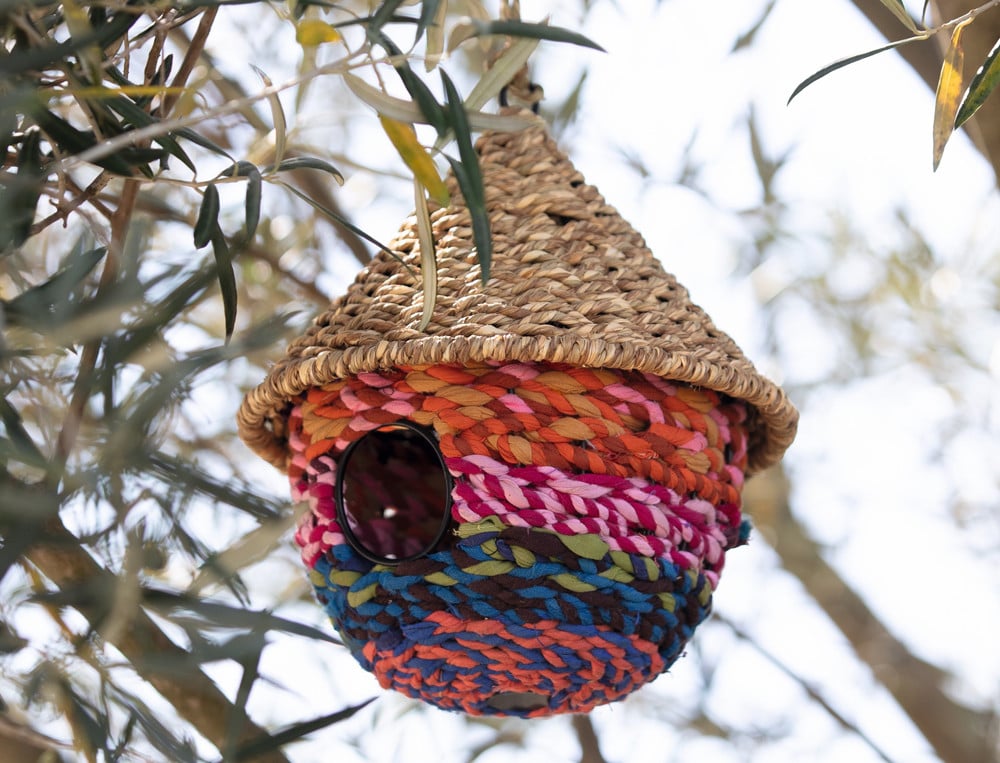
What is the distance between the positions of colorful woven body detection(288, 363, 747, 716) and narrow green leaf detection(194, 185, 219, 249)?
11cm

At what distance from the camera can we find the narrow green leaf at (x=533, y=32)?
48 centimetres

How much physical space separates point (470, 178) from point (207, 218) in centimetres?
16

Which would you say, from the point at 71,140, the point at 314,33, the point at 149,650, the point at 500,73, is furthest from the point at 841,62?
the point at 149,650

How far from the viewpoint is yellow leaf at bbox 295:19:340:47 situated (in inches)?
19.7

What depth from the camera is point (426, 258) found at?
0.60 meters

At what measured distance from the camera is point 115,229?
0.68 metres

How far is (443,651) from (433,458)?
289 millimetres

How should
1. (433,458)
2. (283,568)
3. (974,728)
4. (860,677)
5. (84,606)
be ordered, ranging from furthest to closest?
(860,677) < (974,728) < (283,568) < (433,458) < (84,606)

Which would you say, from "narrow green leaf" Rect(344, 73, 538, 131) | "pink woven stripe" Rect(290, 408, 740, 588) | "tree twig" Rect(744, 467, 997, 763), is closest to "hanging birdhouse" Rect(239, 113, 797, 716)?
"pink woven stripe" Rect(290, 408, 740, 588)

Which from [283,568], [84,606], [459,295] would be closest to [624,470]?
[459,295]

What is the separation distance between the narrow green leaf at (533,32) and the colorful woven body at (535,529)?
0.57 ft

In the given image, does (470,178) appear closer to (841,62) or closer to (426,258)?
(426,258)

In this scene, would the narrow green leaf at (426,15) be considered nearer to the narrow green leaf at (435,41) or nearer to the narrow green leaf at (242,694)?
the narrow green leaf at (435,41)

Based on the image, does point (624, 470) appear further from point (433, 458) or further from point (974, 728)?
point (974, 728)
